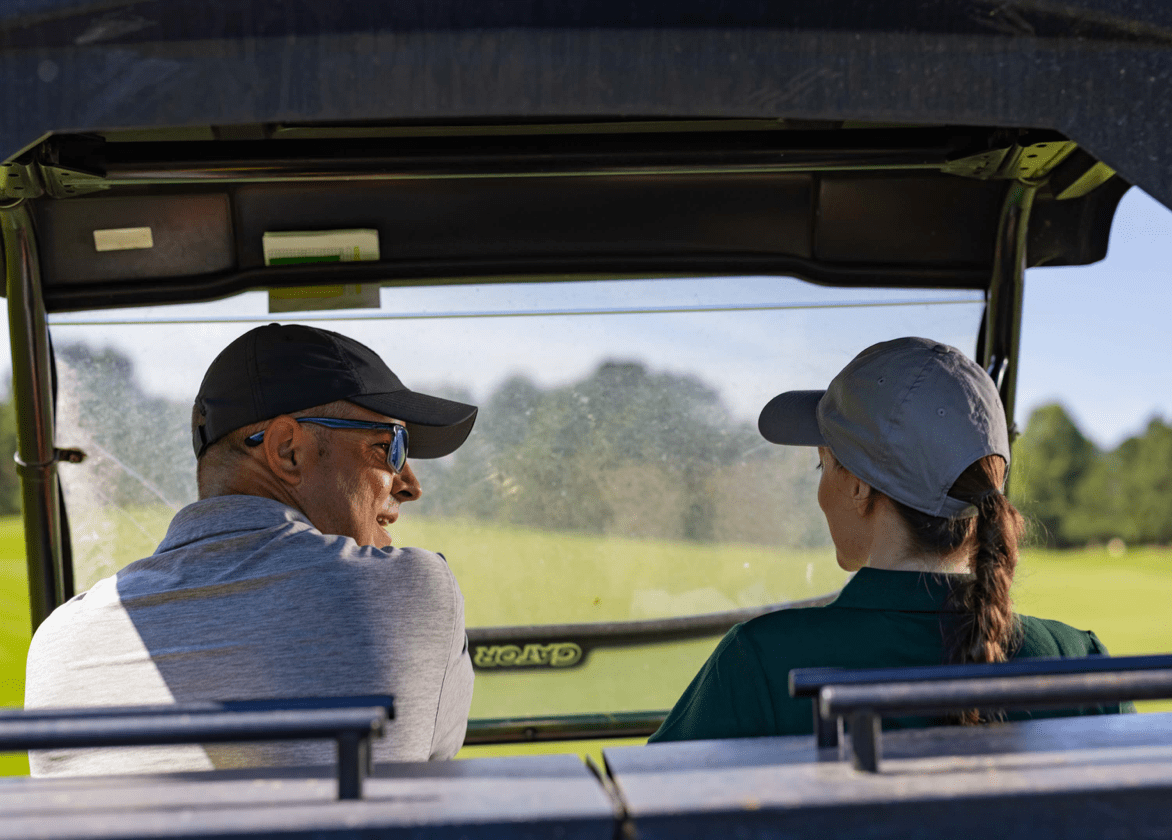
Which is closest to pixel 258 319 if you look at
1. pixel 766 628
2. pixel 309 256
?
pixel 309 256

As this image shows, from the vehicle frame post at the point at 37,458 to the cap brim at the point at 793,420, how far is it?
1727mm

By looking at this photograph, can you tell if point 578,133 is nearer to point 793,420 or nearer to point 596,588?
point 793,420

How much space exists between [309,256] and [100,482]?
787mm

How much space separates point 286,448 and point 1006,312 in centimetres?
180

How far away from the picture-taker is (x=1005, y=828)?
0.80m

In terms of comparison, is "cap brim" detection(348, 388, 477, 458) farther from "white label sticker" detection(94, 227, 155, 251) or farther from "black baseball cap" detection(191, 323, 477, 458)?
"white label sticker" detection(94, 227, 155, 251)

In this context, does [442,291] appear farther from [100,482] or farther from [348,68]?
[348,68]

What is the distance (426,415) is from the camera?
6.51ft

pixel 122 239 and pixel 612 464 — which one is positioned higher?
pixel 122 239

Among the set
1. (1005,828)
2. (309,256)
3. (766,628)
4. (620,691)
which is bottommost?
(620,691)

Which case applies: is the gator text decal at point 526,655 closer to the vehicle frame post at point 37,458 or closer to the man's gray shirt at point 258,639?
the vehicle frame post at point 37,458

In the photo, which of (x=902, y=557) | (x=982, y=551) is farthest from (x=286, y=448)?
(x=982, y=551)

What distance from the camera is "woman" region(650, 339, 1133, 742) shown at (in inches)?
55.1

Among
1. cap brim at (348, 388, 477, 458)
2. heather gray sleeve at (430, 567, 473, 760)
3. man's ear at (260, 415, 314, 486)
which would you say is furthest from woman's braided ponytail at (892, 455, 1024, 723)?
man's ear at (260, 415, 314, 486)
